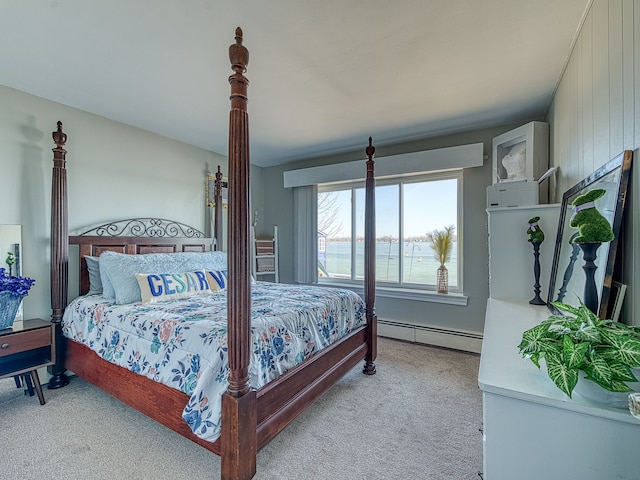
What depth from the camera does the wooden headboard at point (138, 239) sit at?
280 cm

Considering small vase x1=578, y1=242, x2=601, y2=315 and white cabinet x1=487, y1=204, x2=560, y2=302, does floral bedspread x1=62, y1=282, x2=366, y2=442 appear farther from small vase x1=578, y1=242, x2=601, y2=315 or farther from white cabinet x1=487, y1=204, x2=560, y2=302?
small vase x1=578, y1=242, x2=601, y2=315

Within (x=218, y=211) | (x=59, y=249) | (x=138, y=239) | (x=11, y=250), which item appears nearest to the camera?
(x=11, y=250)

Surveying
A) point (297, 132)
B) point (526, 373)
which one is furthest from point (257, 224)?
point (526, 373)

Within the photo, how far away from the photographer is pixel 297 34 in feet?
5.93

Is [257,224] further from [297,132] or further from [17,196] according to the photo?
[17,196]

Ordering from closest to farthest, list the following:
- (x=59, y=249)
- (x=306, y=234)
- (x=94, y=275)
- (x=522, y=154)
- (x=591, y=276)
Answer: (x=591, y=276)
(x=59, y=249)
(x=94, y=275)
(x=522, y=154)
(x=306, y=234)

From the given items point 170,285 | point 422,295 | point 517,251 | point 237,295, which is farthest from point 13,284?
point 422,295

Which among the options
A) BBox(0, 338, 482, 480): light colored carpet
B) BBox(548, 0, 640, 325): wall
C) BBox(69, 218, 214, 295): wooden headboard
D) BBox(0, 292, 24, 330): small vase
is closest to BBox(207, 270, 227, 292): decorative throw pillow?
BBox(69, 218, 214, 295): wooden headboard

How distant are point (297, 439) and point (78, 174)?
2.99 metres

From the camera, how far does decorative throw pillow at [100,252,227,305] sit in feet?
8.02

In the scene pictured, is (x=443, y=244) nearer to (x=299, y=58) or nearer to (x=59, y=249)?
(x=299, y=58)

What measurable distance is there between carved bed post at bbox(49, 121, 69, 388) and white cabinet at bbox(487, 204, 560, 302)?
3.53 m

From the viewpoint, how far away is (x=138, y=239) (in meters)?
3.17

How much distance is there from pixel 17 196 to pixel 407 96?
11.1 feet
